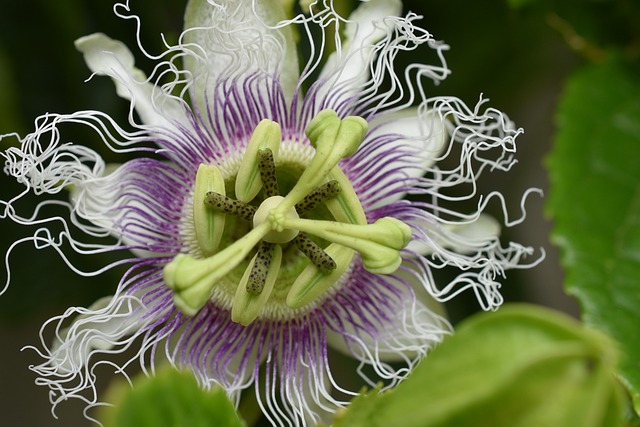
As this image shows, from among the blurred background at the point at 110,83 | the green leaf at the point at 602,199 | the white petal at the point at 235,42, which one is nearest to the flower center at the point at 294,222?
the white petal at the point at 235,42

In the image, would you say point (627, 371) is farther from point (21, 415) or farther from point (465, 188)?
point (21, 415)

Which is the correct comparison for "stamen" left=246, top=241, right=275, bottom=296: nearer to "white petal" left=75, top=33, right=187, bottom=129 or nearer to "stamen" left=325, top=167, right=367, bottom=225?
"stamen" left=325, top=167, right=367, bottom=225

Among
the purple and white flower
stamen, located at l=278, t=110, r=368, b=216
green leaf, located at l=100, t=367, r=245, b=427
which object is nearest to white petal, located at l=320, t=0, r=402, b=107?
the purple and white flower

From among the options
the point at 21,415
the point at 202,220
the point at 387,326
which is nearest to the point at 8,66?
the point at 202,220

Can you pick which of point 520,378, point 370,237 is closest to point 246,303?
point 370,237

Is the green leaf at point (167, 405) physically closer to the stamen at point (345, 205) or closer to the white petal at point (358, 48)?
the stamen at point (345, 205)

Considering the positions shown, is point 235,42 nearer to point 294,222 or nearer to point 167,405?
point 294,222

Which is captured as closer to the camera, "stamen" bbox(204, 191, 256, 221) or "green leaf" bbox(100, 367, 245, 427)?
"green leaf" bbox(100, 367, 245, 427)
